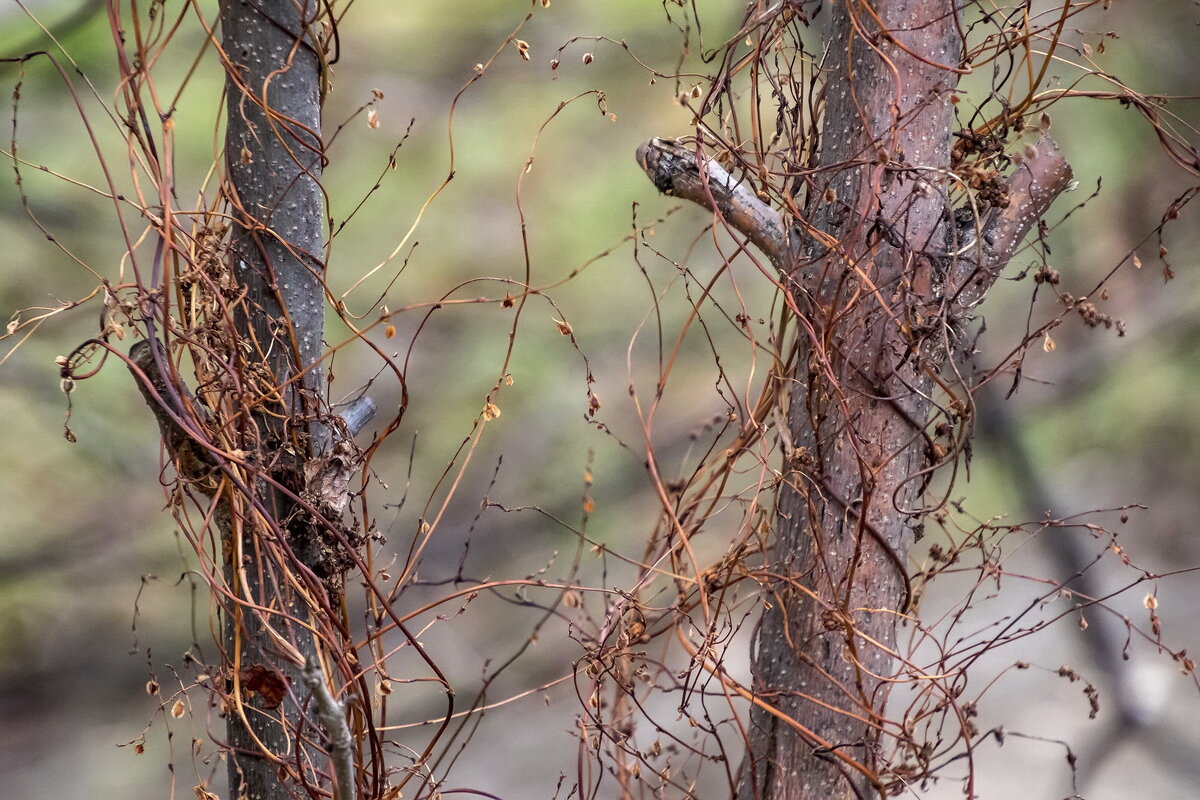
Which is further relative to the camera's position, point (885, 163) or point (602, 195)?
point (602, 195)

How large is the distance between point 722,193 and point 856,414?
15cm

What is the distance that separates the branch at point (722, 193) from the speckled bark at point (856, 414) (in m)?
0.02

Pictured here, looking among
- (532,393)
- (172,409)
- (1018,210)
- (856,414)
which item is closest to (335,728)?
(172,409)

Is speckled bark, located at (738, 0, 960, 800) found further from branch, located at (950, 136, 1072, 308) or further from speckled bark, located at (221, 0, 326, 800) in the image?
speckled bark, located at (221, 0, 326, 800)

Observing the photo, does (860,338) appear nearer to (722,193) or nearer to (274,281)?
(722,193)

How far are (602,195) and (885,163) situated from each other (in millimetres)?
596

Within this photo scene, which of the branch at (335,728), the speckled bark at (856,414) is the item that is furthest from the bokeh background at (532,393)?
the branch at (335,728)

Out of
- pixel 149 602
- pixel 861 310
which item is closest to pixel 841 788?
pixel 861 310

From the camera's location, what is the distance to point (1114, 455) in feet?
3.65

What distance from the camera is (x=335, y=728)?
0.34 meters

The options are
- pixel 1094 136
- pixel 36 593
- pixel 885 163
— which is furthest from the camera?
pixel 1094 136

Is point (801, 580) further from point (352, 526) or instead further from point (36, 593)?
point (36, 593)

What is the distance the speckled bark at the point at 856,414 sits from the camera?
52 centimetres

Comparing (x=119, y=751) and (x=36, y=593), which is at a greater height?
(x=36, y=593)
